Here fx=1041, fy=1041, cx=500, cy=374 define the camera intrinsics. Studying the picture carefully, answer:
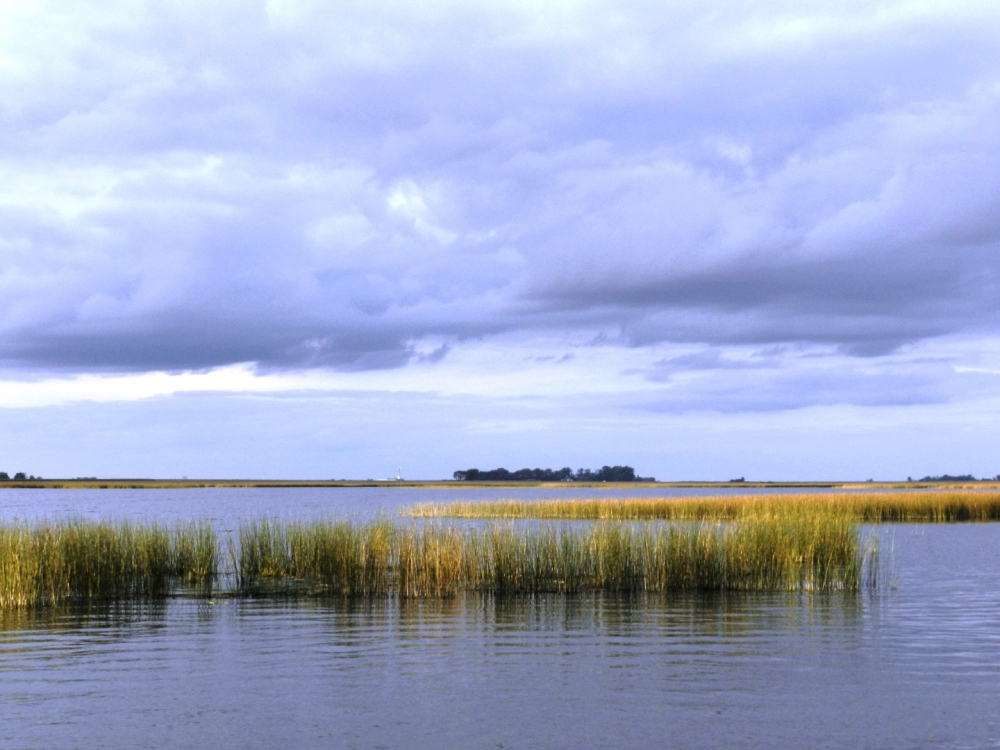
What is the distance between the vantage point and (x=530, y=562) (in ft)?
64.0

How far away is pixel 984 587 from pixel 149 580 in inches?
652

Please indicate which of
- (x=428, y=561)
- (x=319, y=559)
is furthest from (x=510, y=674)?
(x=319, y=559)

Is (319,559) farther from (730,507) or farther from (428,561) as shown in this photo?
(730,507)

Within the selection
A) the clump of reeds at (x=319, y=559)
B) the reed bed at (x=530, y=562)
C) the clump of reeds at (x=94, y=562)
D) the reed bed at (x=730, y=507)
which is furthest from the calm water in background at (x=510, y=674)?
the reed bed at (x=730, y=507)

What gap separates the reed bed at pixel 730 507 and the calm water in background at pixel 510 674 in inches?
878

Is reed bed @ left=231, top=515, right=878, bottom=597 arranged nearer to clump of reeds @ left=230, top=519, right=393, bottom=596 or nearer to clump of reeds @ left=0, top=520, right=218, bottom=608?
clump of reeds @ left=230, top=519, right=393, bottom=596

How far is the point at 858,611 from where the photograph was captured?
17.3m

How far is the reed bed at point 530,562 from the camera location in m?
19.3

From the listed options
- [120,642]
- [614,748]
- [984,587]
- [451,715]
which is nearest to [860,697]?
[614,748]

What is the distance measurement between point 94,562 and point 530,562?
25.9 ft

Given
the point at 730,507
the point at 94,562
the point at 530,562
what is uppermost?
the point at 94,562

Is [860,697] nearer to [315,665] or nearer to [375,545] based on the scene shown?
[315,665]

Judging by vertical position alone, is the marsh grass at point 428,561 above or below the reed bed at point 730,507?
above

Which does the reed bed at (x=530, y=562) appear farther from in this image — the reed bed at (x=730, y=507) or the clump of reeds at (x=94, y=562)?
the reed bed at (x=730, y=507)
